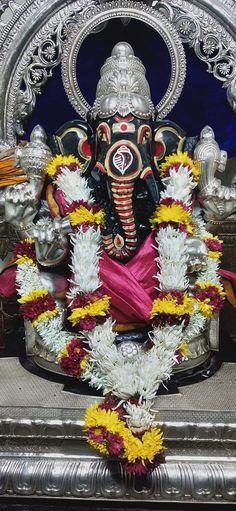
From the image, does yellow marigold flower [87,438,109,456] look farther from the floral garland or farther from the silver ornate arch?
the silver ornate arch

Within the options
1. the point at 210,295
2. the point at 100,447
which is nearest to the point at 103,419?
the point at 100,447

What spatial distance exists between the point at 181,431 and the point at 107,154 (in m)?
0.87

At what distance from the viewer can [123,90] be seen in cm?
186

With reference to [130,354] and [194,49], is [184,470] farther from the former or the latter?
[194,49]

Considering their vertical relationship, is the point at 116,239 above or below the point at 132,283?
above

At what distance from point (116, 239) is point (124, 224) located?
82mm

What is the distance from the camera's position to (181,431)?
161cm

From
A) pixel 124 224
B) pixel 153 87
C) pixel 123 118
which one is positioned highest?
pixel 153 87

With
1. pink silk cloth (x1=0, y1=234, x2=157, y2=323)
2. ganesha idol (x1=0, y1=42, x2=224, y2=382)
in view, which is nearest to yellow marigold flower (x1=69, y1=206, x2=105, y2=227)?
ganesha idol (x1=0, y1=42, x2=224, y2=382)

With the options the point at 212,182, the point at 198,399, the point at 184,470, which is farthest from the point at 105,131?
the point at 184,470

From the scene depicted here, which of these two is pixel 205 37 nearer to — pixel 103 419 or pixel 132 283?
pixel 132 283

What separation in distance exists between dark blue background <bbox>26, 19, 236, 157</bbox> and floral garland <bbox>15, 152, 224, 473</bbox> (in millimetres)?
369

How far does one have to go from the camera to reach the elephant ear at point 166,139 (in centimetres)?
202

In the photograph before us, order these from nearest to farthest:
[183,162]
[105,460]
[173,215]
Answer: [105,460] → [173,215] → [183,162]
